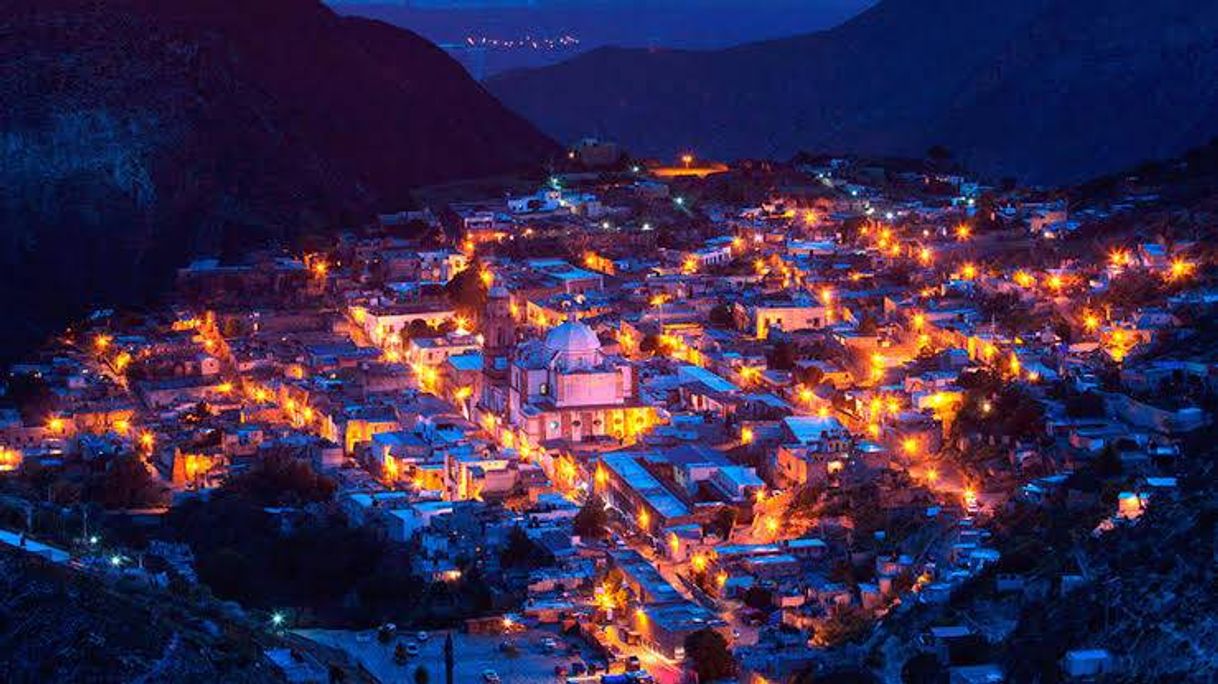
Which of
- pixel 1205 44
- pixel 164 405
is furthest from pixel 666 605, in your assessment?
pixel 1205 44

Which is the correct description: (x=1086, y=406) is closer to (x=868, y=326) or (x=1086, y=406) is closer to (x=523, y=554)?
(x=523, y=554)

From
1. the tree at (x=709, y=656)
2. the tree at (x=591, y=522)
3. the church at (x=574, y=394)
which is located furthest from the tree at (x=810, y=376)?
the tree at (x=709, y=656)

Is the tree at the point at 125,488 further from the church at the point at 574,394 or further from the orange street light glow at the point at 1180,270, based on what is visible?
the orange street light glow at the point at 1180,270

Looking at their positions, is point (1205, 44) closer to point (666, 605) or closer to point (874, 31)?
point (874, 31)

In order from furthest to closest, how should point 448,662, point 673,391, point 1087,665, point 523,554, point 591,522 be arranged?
point 673,391, point 591,522, point 523,554, point 448,662, point 1087,665

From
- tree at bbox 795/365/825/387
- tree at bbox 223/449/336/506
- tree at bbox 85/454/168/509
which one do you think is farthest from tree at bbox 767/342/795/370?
tree at bbox 85/454/168/509

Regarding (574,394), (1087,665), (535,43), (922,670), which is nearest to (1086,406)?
(574,394)
